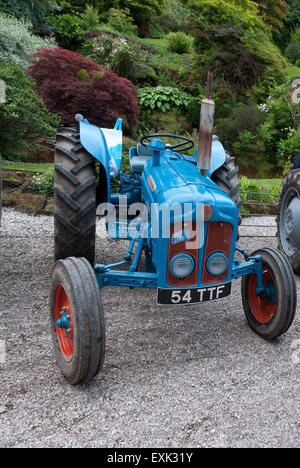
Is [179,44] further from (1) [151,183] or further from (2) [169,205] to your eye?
(2) [169,205]

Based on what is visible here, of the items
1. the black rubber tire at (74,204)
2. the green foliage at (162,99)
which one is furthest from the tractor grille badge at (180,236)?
the green foliage at (162,99)

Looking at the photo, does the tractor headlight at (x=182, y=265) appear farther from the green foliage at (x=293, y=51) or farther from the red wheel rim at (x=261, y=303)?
the green foliage at (x=293, y=51)

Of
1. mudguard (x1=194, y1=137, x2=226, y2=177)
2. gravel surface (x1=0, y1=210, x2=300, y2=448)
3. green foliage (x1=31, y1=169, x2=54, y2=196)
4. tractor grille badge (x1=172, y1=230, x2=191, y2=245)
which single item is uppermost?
mudguard (x1=194, y1=137, x2=226, y2=177)

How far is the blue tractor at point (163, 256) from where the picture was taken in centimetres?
245

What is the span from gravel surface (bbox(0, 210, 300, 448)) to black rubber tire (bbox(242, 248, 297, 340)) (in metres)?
0.13

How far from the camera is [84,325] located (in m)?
2.37

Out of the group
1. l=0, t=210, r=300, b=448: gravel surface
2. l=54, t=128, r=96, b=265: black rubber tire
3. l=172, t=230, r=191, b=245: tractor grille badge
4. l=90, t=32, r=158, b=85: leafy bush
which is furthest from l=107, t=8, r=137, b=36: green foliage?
l=172, t=230, r=191, b=245: tractor grille badge

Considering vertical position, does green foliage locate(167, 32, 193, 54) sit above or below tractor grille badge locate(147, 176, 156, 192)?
above

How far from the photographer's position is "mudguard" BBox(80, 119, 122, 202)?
3.59 metres

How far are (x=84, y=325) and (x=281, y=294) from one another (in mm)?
1317

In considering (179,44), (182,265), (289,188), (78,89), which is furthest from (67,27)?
(182,265)

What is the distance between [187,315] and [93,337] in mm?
1272

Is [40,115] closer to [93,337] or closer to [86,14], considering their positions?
[93,337]

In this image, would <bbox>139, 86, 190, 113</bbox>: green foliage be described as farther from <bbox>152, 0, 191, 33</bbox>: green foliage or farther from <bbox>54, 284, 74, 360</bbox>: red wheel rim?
<bbox>54, 284, 74, 360</bbox>: red wheel rim
